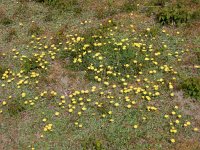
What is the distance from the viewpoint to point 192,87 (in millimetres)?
9320

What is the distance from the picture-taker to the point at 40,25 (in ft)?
40.5

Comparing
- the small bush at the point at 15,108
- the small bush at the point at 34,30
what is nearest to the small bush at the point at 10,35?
the small bush at the point at 34,30

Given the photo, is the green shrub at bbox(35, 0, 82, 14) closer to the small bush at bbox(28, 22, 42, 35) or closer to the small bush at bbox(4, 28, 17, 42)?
the small bush at bbox(28, 22, 42, 35)

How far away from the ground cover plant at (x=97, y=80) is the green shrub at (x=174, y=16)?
0.27 metres

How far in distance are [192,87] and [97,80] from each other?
95.1 inches

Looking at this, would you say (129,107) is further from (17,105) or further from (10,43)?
(10,43)

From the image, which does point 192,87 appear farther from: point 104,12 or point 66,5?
point 66,5

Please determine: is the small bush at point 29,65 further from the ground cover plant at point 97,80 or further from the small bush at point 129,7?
the small bush at point 129,7

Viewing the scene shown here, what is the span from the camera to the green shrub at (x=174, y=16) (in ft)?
38.2

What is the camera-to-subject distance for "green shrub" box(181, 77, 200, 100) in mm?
9219

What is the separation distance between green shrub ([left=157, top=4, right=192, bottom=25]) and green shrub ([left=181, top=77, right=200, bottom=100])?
2.78 m

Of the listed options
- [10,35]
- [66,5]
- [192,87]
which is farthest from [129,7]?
[192,87]

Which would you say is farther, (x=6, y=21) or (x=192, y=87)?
(x=6, y=21)

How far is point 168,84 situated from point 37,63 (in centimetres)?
367
